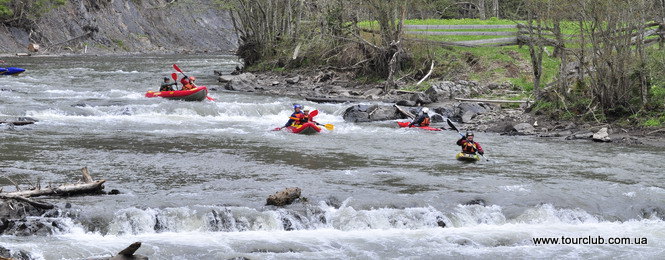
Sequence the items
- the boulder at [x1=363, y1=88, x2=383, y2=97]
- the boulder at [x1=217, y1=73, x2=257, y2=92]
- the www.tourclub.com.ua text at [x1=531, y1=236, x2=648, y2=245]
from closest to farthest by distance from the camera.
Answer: the www.tourclub.com.ua text at [x1=531, y1=236, x2=648, y2=245] → the boulder at [x1=363, y1=88, x2=383, y2=97] → the boulder at [x1=217, y1=73, x2=257, y2=92]

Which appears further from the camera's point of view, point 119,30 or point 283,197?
point 119,30

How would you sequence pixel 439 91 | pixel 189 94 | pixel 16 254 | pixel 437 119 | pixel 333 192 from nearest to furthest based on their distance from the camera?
pixel 16 254 < pixel 333 192 < pixel 437 119 < pixel 189 94 < pixel 439 91

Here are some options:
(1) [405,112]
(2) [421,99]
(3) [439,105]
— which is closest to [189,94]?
(1) [405,112]

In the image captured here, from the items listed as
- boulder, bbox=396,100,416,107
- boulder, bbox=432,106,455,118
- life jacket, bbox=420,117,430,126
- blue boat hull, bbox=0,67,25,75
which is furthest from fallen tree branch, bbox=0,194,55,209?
blue boat hull, bbox=0,67,25,75

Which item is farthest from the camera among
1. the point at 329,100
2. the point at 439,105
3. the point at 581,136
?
the point at 329,100

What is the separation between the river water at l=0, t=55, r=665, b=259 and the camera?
9398mm

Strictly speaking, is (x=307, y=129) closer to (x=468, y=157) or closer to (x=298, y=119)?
(x=298, y=119)

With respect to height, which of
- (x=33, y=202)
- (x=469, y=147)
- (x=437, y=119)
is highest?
(x=33, y=202)

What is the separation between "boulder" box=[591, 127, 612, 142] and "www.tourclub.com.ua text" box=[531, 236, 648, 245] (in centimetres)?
759

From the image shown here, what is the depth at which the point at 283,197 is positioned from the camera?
34.8ft

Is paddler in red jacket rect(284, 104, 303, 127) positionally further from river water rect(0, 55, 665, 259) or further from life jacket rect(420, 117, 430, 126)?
life jacket rect(420, 117, 430, 126)

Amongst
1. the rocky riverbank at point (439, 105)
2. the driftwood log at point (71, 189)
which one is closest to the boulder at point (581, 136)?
the rocky riverbank at point (439, 105)

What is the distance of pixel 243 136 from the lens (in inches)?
712

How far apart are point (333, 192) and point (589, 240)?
12.7 ft
